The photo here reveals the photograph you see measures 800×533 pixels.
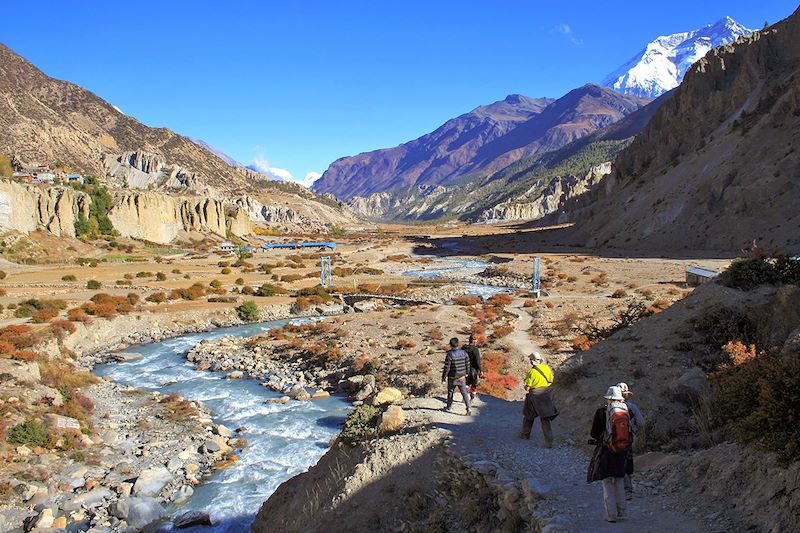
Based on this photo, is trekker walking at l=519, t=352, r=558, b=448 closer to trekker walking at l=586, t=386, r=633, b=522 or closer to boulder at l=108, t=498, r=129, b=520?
trekker walking at l=586, t=386, r=633, b=522

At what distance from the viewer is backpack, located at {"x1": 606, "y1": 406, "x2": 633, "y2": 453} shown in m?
7.37

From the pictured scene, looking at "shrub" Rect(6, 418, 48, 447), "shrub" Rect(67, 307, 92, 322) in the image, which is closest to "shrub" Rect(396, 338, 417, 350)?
"shrub" Rect(6, 418, 48, 447)

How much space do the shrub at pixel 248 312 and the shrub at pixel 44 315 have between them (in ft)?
36.5

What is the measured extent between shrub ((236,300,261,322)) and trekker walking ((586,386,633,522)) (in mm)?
34948

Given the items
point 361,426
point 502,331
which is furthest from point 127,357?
point 361,426

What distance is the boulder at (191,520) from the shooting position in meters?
13.2

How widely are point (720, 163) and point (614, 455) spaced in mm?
63819

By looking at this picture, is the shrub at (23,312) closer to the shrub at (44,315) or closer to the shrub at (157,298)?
the shrub at (44,315)

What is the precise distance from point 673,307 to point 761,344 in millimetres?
4167

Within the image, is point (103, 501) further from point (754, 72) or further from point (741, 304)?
point (754, 72)

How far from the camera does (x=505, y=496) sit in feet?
29.7

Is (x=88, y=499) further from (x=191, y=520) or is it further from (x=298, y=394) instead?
(x=298, y=394)

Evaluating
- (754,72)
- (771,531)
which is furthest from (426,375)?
(754,72)

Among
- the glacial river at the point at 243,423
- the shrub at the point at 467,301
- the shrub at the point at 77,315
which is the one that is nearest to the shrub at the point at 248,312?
the glacial river at the point at 243,423
